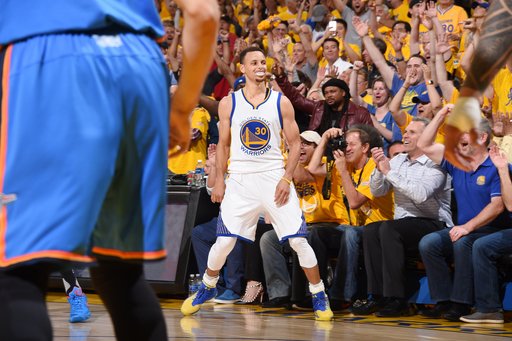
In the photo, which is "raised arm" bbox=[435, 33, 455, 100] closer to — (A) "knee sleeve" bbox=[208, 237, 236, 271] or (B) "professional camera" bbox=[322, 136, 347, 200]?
(B) "professional camera" bbox=[322, 136, 347, 200]

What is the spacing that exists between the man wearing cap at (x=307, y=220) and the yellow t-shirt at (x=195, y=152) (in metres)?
2.55

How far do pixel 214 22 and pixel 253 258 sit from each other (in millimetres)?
7097

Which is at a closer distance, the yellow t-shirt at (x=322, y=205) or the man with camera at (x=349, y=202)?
the man with camera at (x=349, y=202)

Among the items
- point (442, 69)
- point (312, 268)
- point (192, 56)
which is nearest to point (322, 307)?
point (312, 268)

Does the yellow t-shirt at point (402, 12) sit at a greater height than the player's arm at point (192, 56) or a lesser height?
greater

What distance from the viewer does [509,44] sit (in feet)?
11.4

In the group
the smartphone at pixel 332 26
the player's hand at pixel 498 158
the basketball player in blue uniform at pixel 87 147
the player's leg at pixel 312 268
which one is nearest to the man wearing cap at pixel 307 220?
the player's leg at pixel 312 268

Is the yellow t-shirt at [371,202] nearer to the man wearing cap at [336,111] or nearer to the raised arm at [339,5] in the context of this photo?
the man wearing cap at [336,111]

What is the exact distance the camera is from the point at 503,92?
948 cm

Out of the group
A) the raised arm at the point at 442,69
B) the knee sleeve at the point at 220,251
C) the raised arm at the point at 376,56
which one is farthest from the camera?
the raised arm at the point at 376,56

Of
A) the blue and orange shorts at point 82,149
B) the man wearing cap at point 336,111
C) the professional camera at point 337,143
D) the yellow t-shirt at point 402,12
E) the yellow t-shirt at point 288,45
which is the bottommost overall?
the blue and orange shorts at point 82,149

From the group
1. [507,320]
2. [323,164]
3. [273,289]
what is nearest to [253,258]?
[273,289]

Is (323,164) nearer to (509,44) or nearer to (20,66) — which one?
(509,44)

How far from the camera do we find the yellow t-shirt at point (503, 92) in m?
9.28
